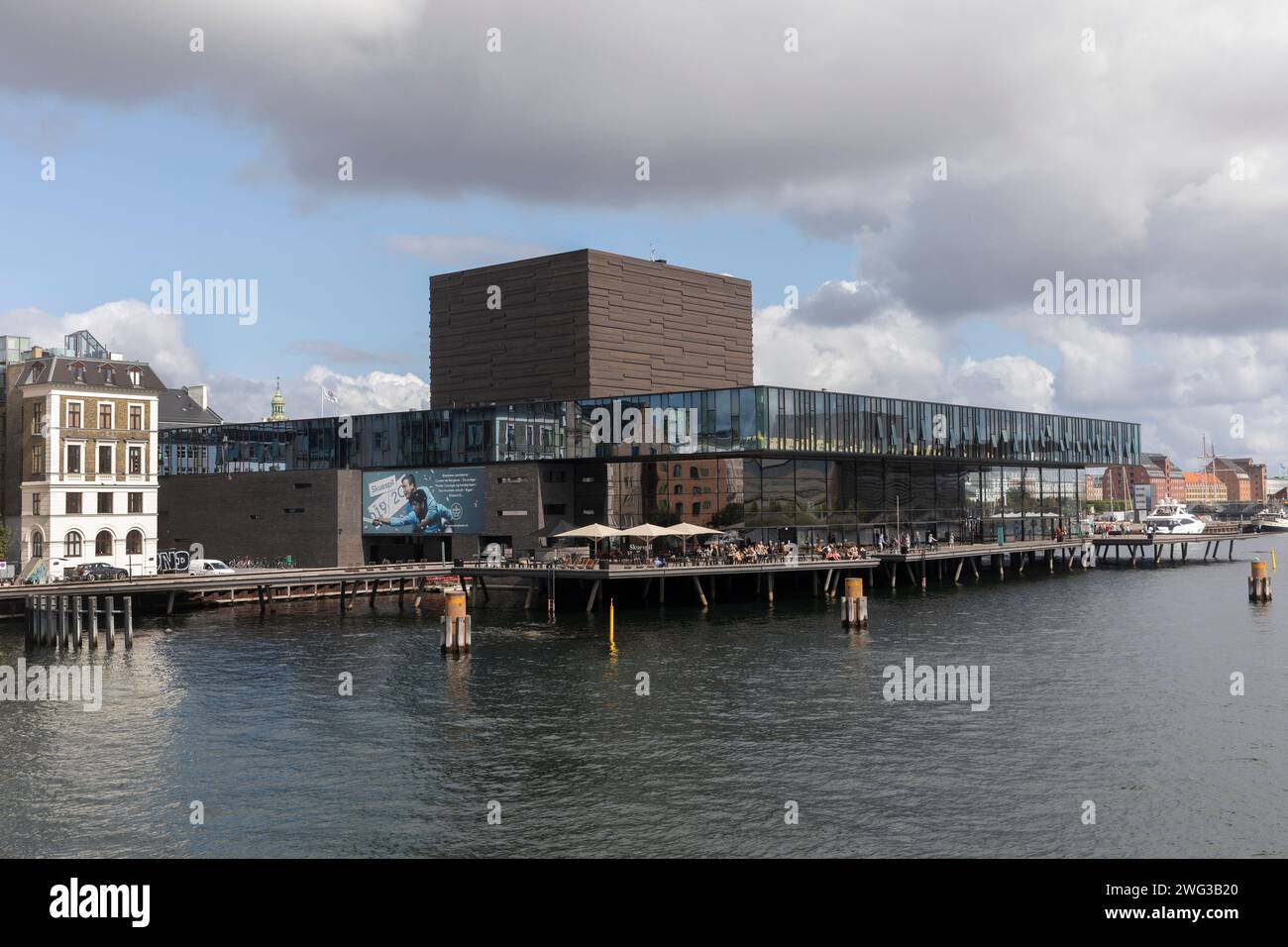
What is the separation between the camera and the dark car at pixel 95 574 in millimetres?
76100

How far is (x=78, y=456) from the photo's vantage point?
86.4 meters

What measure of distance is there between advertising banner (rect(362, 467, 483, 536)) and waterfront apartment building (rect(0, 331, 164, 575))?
21802 mm

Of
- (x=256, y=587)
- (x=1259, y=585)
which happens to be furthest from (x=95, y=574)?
(x=1259, y=585)

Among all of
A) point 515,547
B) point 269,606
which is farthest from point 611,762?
point 515,547

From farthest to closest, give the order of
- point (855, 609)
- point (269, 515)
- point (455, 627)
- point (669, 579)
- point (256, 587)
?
point (269, 515) → point (669, 579) → point (256, 587) → point (855, 609) → point (455, 627)

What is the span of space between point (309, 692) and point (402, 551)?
207 ft

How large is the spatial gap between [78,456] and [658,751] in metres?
69.9

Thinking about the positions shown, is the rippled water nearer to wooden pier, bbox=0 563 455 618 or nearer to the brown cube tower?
wooden pier, bbox=0 563 455 618

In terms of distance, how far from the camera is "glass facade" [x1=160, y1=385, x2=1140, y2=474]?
92.8 meters

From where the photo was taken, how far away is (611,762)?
33562 millimetres

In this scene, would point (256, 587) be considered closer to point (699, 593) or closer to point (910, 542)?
point (699, 593)

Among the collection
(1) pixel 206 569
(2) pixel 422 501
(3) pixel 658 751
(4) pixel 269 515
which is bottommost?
(3) pixel 658 751

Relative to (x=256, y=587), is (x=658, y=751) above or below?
below
